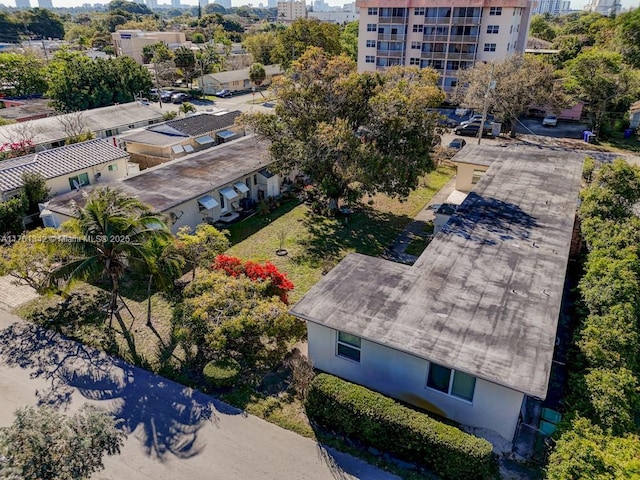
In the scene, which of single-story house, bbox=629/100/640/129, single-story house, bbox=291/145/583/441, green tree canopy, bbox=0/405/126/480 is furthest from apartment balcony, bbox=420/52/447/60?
green tree canopy, bbox=0/405/126/480

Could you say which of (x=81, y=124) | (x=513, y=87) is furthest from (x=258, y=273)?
(x=513, y=87)

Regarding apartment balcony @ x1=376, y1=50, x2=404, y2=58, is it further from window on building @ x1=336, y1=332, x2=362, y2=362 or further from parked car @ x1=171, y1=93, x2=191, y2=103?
window on building @ x1=336, y1=332, x2=362, y2=362

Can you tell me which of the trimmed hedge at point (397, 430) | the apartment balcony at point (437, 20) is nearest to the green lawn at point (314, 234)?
the trimmed hedge at point (397, 430)

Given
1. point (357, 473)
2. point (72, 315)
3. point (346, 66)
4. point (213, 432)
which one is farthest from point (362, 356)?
A: point (346, 66)

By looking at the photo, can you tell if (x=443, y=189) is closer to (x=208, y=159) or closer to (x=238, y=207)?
(x=238, y=207)

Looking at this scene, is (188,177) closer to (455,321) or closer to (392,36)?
(455,321)
